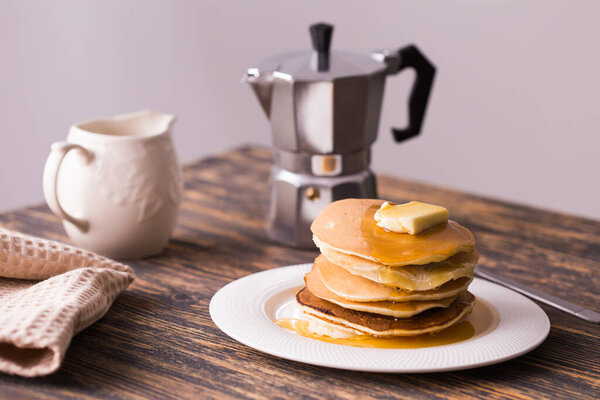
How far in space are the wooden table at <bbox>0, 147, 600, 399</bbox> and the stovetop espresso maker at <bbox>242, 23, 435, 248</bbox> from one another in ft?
0.23

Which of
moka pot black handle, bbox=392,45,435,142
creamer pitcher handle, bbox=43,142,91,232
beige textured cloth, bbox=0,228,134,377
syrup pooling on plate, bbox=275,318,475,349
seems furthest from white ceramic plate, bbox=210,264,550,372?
moka pot black handle, bbox=392,45,435,142

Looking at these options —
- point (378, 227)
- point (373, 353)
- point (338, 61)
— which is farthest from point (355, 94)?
point (373, 353)

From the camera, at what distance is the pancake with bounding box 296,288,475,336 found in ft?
2.24

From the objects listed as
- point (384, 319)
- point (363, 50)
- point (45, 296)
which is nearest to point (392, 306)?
point (384, 319)

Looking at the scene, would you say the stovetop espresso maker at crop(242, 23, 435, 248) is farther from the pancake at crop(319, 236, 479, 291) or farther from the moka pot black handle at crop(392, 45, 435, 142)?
the pancake at crop(319, 236, 479, 291)

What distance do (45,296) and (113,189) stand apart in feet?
0.73

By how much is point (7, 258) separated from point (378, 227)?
0.41 m

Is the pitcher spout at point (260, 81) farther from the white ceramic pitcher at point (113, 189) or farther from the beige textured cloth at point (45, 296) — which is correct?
the beige textured cloth at point (45, 296)

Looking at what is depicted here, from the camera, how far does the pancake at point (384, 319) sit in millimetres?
682

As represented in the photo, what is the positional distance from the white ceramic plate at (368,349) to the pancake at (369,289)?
1.9 inches

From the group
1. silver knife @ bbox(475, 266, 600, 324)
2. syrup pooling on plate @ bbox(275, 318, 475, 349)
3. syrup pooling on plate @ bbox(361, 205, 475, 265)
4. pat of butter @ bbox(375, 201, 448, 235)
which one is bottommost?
silver knife @ bbox(475, 266, 600, 324)

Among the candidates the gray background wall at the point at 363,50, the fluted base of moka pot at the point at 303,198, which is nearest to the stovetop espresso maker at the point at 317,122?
the fluted base of moka pot at the point at 303,198

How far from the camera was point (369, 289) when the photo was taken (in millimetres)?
672

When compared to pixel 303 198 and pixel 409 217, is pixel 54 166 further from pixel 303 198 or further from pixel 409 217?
pixel 409 217
